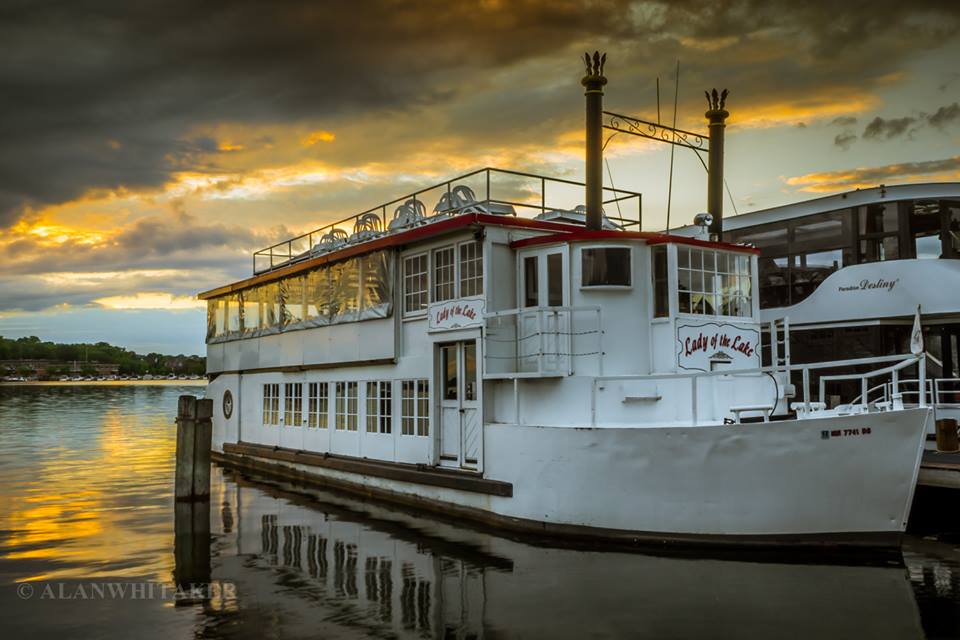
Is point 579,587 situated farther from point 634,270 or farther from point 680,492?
point 634,270

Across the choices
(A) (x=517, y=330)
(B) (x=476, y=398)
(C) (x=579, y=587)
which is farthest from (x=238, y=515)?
(C) (x=579, y=587)

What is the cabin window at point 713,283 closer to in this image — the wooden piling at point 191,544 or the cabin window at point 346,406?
the cabin window at point 346,406

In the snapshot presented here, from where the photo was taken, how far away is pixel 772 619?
29.5 feet

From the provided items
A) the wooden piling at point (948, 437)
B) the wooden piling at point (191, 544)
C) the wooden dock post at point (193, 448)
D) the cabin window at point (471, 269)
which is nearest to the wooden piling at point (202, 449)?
the wooden dock post at point (193, 448)

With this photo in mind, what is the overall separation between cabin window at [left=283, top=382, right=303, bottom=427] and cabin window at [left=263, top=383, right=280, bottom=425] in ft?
1.82

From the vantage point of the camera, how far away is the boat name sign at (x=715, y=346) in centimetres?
1335

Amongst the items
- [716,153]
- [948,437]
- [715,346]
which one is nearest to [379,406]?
[715,346]

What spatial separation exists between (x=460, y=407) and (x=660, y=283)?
4.17 meters

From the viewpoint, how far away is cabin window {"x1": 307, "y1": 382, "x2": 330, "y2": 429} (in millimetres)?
19969

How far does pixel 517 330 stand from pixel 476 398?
4.74 feet

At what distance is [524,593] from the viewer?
33.3ft

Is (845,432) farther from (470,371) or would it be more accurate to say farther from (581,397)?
(470,371)

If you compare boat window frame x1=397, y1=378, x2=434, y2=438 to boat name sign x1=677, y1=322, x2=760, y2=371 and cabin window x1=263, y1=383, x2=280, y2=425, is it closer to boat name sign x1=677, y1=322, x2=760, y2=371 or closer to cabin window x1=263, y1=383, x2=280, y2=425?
boat name sign x1=677, y1=322, x2=760, y2=371

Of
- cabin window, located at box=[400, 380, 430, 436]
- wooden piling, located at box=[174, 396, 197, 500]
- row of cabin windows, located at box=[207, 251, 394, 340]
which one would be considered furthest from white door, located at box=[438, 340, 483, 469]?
wooden piling, located at box=[174, 396, 197, 500]
